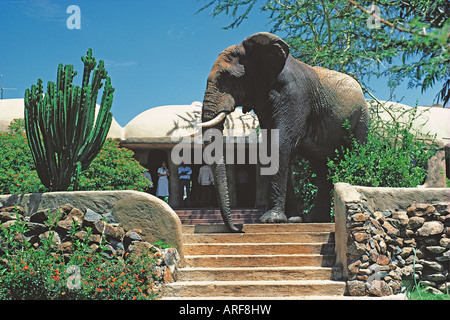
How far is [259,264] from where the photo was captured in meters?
6.09

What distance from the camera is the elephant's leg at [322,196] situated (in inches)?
324

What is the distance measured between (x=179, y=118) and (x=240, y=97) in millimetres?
6847

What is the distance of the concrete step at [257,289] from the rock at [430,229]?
4.71 ft

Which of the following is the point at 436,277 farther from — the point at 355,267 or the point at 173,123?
the point at 173,123

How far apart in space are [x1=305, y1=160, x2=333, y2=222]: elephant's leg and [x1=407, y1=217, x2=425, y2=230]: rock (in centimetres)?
197

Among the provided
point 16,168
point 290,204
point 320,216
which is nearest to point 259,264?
point 290,204

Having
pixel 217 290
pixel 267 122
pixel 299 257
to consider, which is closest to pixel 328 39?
pixel 267 122

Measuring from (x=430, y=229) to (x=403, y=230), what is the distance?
0.33 meters

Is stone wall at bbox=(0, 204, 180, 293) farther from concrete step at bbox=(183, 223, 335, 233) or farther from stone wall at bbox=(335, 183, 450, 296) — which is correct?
stone wall at bbox=(335, 183, 450, 296)

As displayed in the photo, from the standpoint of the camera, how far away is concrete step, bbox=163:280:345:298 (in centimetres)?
554

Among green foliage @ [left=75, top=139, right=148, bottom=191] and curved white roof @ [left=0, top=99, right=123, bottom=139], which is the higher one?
curved white roof @ [left=0, top=99, right=123, bottom=139]

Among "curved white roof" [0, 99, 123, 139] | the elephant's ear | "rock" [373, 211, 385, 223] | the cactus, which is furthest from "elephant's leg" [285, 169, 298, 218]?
"curved white roof" [0, 99, 123, 139]

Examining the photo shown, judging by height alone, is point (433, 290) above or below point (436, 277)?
below
